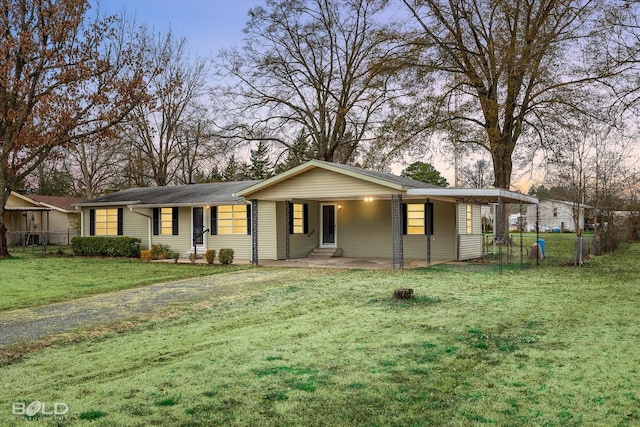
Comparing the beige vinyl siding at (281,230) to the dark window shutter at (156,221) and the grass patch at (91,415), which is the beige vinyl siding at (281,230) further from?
the grass patch at (91,415)

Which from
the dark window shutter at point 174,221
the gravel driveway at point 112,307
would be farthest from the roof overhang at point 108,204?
the gravel driveway at point 112,307

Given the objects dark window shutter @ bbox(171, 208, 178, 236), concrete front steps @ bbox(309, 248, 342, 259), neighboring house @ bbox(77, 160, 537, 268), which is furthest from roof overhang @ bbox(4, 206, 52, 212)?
concrete front steps @ bbox(309, 248, 342, 259)

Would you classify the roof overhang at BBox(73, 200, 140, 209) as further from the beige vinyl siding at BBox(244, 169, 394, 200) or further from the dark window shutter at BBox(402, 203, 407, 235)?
the dark window shutter at BBox(402, 203, 407, 235)

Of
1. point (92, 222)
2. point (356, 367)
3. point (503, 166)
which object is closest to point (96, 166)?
point (92, 222)

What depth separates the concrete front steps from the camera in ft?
64.2

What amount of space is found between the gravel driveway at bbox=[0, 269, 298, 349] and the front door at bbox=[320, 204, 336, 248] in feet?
23.0

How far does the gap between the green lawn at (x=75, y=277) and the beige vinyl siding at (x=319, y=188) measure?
2757 millimetres

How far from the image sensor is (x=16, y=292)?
1112 centimetres

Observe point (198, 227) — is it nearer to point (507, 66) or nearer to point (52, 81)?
point (52, 81)

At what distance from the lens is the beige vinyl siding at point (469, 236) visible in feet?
60.2

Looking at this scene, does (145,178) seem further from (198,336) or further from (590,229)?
(590,229)

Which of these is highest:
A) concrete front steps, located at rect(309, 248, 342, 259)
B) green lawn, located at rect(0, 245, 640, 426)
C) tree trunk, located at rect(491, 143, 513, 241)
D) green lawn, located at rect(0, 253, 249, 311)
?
tree trunk, located at rect(491, 143, 513, 241)

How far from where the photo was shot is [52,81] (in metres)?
22.1

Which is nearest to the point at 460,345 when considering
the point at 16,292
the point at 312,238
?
the point at 16,292
